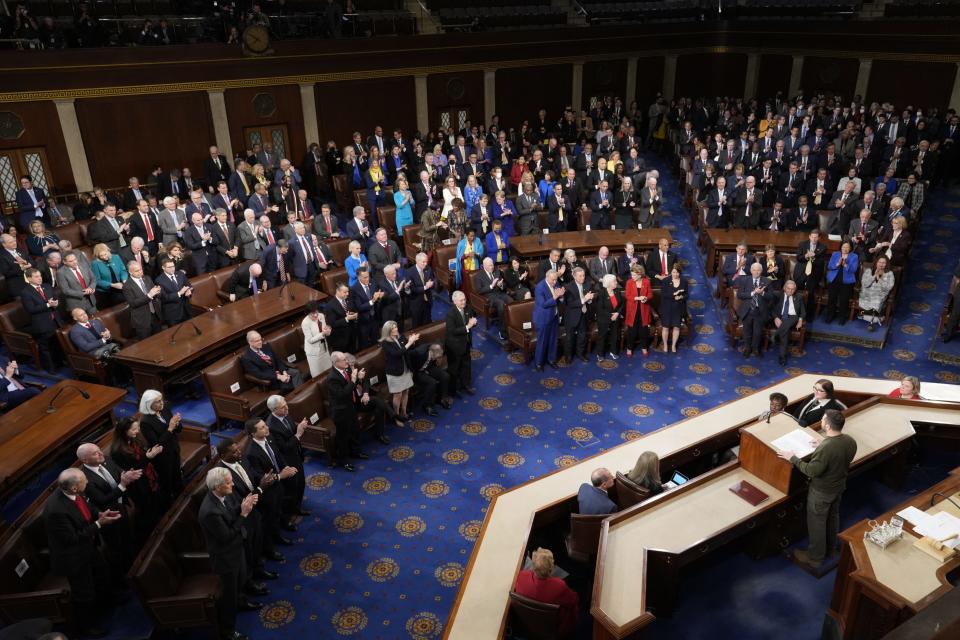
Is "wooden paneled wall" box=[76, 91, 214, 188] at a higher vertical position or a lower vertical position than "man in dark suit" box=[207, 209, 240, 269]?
higher

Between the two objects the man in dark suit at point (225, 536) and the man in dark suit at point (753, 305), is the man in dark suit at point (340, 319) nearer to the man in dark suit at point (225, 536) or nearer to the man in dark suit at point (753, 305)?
the man in dark suit at point (225, 536)

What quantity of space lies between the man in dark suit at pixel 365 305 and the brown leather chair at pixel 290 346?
3.07ft

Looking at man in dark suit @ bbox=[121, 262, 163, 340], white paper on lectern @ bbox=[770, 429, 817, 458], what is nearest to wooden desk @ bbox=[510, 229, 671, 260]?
man in dark suit @ bbox=[121, 262, 163, 340]

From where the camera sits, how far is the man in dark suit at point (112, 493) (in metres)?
5.94

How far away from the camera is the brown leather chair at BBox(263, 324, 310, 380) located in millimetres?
9062

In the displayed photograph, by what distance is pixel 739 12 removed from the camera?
23859mm

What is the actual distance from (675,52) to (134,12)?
16488mm

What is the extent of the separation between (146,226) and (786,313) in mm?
10049

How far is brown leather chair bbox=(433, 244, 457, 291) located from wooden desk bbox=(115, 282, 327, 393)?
230cm

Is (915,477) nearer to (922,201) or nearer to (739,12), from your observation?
(922,201)

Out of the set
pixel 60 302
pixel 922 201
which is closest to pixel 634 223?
pixel 922 201

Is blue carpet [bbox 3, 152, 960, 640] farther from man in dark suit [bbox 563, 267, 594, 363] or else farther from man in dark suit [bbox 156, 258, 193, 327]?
man in dark suit [bbox 156, 258, 193, 327]

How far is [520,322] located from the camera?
1048 centimetres

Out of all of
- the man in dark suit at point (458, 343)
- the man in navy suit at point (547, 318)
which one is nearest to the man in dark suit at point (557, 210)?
the man in navy suit at point (547, 318)
